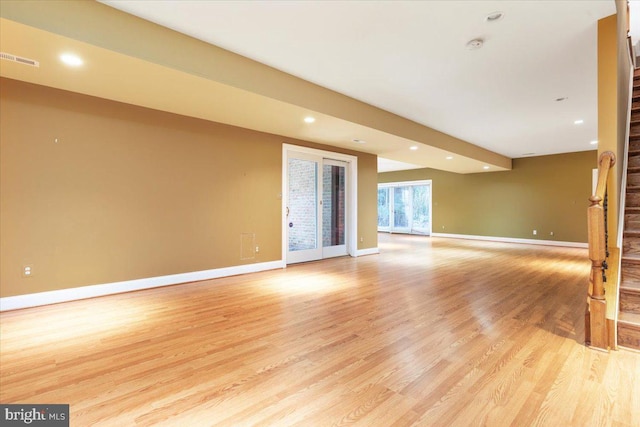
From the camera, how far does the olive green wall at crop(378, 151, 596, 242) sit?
8.52 meters

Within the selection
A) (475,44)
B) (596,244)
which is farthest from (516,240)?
(475,44)

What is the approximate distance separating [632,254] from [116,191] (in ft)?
18.1

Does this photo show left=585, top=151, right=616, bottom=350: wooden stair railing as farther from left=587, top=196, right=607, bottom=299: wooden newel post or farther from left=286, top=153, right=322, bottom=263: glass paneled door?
left=286, top=153, right=322, bottom=263: glass paneled door

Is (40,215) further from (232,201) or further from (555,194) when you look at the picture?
(555,194)

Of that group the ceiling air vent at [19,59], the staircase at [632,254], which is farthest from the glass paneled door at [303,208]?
the staircase at [632,254]

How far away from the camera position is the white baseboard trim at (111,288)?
10.7ft

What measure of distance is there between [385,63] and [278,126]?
6.63 ft

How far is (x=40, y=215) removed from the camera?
3.36 m

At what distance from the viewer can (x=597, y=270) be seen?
239 centimetres

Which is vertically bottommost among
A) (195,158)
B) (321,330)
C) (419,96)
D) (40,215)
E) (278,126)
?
(321,330)

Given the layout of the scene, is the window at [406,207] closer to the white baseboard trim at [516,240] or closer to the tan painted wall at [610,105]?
the white baseboard trim at [516,240]

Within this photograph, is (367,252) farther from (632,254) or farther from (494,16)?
(494,16)

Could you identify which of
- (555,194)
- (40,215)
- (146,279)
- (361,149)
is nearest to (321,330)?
(146,279)

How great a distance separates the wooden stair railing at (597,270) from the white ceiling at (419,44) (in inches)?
57.3
